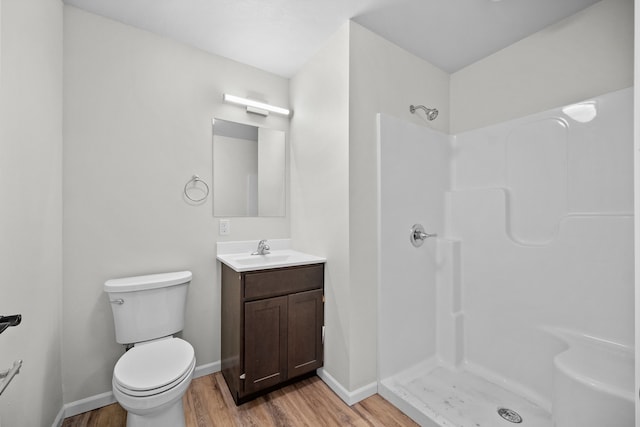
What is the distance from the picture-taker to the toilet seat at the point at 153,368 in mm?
1258

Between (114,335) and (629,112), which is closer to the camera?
(629,112)

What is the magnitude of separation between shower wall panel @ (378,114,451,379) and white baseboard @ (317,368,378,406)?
10cm

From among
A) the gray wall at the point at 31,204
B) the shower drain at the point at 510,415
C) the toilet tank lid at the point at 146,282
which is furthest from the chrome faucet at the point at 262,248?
the shower drain at the point at 510,415

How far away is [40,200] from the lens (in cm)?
135

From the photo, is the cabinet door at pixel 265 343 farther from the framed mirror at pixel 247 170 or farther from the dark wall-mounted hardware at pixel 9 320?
the dark wall-mounted hardware at pixel 9 320

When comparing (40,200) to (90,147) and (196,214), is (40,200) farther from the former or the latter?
(196,214)

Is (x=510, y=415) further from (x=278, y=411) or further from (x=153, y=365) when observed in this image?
(x=153, y=365)

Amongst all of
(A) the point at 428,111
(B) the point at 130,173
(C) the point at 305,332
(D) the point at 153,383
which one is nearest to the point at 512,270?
(A) the point at 428,111

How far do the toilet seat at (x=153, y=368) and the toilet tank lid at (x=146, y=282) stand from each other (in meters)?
0.32

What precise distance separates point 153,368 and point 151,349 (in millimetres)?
185

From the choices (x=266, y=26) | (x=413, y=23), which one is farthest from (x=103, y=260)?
(x=413, y=23)

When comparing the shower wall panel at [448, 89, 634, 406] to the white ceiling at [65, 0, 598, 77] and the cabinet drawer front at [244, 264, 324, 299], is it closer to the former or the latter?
the white ceiling at [65, 0, 598, 77]

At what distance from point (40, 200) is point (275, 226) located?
1.42 meters

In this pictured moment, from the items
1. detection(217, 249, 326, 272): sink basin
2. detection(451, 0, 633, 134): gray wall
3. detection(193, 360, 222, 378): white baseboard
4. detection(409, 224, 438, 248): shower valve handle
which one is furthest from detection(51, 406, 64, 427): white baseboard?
detection(451, 0, 633, 134): gray wall
